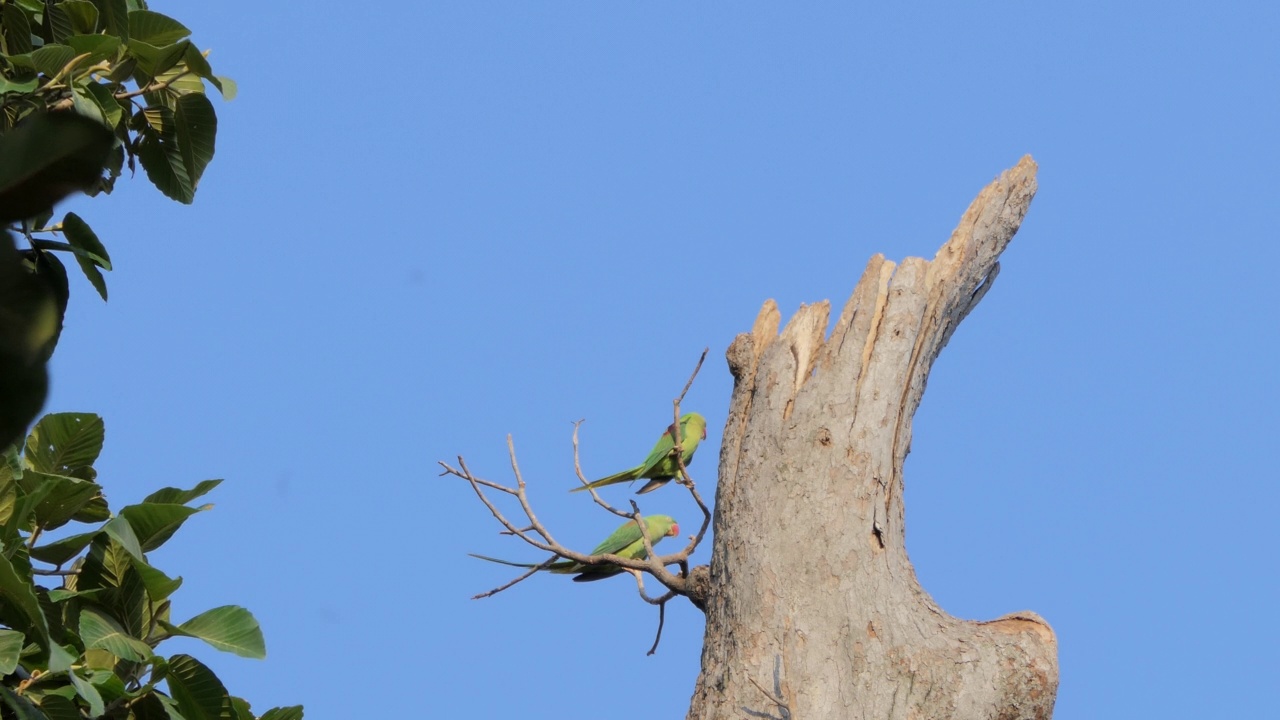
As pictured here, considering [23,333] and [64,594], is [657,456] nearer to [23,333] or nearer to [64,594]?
[64,594]

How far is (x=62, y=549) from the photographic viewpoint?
2.55 metres

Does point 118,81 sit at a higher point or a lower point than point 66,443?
higher

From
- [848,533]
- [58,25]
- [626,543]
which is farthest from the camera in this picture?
[626,543]

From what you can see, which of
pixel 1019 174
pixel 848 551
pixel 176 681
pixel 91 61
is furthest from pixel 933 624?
pixel 91 61

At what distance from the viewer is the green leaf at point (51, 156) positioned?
43cm

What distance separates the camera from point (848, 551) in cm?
360

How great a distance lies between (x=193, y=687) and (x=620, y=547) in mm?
2613

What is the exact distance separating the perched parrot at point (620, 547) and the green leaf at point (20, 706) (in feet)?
A: 7.50

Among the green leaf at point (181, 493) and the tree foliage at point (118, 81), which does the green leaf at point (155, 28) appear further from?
the green leaf at point (181, 493)

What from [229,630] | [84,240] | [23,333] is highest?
[84,240]

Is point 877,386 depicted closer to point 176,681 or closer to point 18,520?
point 176,681

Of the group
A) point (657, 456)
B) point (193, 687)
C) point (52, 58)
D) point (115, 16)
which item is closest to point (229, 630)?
point (193, 687)

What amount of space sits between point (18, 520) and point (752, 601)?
84.8 inches

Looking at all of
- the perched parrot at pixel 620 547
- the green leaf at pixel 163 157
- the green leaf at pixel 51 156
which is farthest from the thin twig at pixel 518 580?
the green leaf at pixel 51 156
